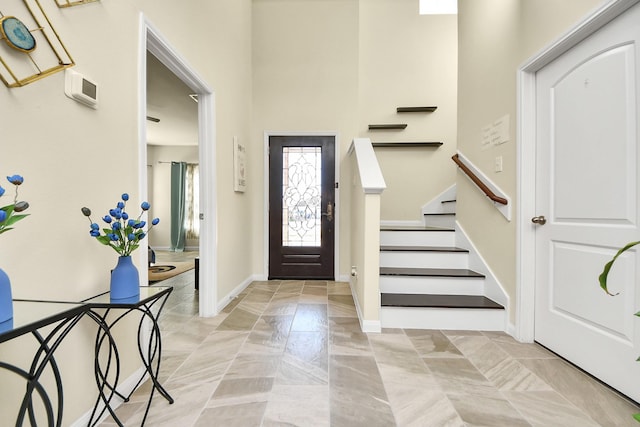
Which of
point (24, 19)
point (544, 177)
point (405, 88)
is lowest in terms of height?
point (544, 177)

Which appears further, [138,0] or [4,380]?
[138,0]

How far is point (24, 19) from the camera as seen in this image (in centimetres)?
105

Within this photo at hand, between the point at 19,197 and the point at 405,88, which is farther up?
the point at 405,88

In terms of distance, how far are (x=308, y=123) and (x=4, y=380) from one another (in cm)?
357

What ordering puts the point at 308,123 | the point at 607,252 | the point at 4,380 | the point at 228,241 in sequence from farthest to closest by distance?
the point at 308,123, the point at 228,241, the point at 607,252, the point at 4,380

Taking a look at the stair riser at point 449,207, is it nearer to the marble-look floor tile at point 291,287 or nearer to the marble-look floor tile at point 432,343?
the marble-look floor tile at point 432,343

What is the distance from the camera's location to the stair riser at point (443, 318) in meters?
2.31

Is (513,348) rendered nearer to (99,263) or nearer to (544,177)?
(544,177)

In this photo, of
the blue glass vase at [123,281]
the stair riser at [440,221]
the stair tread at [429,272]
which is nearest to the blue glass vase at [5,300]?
the blue glass vase at [123,281]

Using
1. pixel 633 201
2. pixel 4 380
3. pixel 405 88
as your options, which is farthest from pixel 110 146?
pixel 405 88

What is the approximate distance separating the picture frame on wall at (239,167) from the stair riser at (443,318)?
2.03 m

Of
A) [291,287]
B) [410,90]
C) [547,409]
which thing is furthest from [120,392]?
[410,90]

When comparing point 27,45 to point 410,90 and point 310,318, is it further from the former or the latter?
point 410,90

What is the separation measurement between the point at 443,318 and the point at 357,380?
1.02 metres
